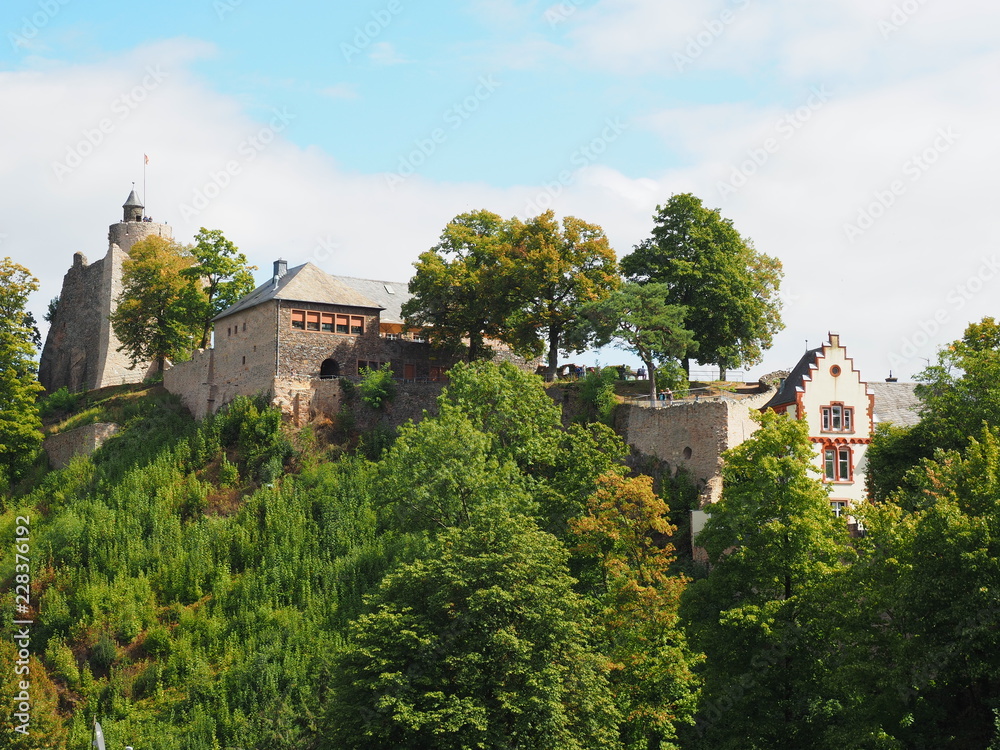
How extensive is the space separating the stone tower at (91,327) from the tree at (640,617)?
145 ft

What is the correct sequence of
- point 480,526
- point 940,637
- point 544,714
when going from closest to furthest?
point 940,637 → point 544,714 → point 480,526

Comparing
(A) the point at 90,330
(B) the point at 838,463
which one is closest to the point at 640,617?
(B) the point at 838,463

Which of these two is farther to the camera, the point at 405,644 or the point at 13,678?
the point at 13,678

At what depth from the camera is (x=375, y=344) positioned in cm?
7012

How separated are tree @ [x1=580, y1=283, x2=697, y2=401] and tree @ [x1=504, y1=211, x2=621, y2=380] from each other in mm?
3916

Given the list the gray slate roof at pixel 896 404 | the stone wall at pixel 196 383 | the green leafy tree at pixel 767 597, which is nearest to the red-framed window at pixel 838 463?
the gray slate roof at pixel 896 404

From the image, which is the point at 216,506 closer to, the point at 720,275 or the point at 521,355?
the point at 521,355

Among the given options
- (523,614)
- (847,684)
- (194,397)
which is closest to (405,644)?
(523,614)

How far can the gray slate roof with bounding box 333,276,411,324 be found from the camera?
7500 cm

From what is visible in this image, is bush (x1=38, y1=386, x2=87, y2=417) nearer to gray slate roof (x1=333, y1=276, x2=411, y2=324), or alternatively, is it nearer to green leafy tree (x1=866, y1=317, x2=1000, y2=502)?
gray slate roof (x1=333, y1=276, x2=411, y2=324)

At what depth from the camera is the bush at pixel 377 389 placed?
6619 centimetres

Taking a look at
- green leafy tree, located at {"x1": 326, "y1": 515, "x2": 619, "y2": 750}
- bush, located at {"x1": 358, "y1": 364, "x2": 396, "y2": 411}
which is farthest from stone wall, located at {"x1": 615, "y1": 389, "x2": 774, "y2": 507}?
bush, located at {"x1": 358, "y1": 364, "x2": 396, "y2": 411}

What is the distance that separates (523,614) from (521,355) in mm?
27949

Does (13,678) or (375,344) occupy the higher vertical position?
(375,344)
